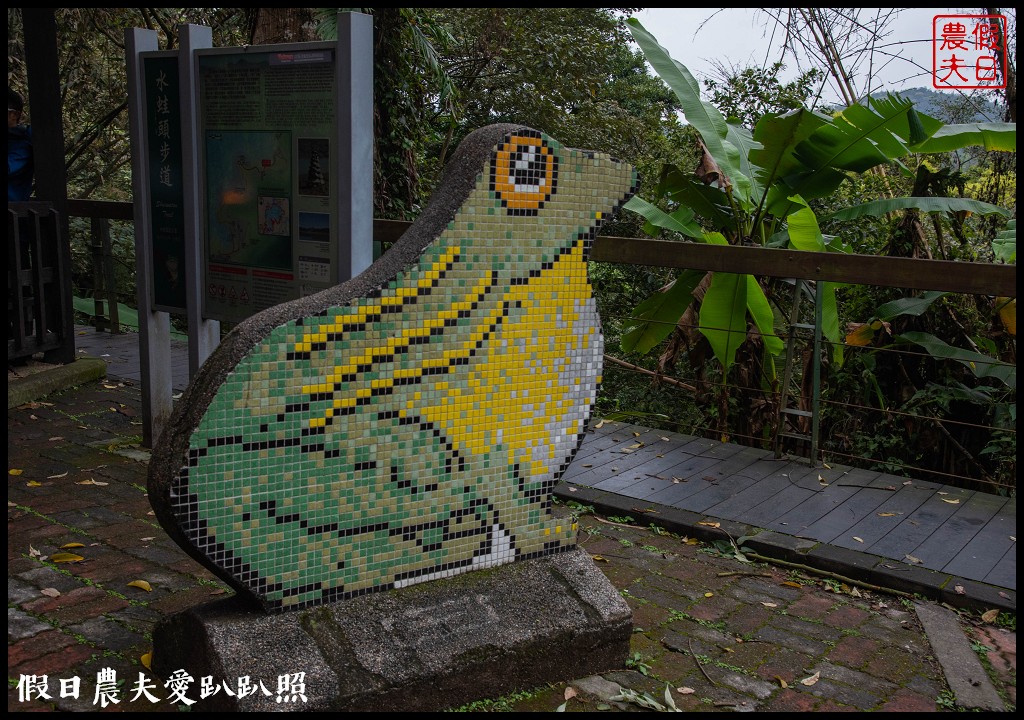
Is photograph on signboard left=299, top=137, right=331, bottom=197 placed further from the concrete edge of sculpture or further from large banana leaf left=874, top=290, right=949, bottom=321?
large banana leaf left=874, top=290, right=949, bottom=321

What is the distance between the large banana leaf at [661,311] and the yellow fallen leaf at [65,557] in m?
3.95

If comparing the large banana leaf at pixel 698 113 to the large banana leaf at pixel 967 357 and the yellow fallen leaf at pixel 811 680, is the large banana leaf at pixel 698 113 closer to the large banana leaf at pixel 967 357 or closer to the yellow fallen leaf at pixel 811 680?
the large banana leaf at pixel 967 357

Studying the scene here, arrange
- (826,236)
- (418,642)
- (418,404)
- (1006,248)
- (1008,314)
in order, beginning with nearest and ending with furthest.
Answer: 1. (418,642)
2. (418,404)
3. (1008,314)
4. (1006,248)
5. (826,236)

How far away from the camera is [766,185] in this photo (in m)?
6.79

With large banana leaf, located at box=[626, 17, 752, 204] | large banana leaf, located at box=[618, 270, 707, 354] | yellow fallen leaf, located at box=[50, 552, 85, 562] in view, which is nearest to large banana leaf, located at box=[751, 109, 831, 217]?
large banana leaf, located at box=[626, 17, 752, 204]

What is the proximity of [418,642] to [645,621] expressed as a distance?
Result: 3.89 feet

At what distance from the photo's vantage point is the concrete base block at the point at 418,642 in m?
2.86

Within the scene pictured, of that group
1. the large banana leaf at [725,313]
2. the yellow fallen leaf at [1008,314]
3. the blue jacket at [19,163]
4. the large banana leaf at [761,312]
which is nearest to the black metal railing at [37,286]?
the blue jacket at [19,163]

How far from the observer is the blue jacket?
7341mm

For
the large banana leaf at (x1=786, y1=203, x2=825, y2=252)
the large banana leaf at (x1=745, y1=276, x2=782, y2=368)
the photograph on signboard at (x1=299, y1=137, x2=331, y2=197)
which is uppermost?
the photograph on signboard at (x1=299, y1=137, x2=331, y2=197)

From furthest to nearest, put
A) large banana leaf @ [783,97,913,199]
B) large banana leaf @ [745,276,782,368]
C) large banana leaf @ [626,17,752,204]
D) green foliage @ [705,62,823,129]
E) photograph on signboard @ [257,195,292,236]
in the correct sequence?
green foliage @ [705,62,823,129] → large banana leaf @ [626,17,752,204] → large banana leaf @ [745,276,782,368] → large banana leaf @ [783,97,913,199] → photograph on signboard @ [257,195,292,236]

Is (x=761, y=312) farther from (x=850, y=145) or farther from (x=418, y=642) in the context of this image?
(x=418, y=642)

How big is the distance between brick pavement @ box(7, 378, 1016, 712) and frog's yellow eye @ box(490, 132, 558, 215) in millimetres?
1626

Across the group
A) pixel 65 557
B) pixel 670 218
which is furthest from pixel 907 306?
pixel 65 557
